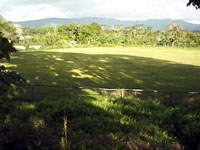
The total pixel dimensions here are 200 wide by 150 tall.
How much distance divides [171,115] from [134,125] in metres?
1.57

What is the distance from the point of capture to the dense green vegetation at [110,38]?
2992 inches

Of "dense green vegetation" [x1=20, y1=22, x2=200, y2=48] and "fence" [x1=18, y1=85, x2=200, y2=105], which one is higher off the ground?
"dense green vegetation" [x1=20, y1=22, x2=200, y2=48]

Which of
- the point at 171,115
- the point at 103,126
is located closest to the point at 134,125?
the point at 103,126

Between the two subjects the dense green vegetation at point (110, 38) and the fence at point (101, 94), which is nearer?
the fence at point (101, 94)

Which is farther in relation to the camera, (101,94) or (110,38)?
(110,38)

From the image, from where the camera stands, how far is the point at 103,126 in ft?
21.1

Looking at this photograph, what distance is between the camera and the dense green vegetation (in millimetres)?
75988

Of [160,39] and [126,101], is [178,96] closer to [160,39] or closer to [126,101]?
[126,101]

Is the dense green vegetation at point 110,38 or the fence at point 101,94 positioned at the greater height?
the dense green vegetation at point 110,38

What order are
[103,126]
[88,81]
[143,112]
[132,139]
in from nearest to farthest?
[132,139], [103,126], [143,112], [88,81]

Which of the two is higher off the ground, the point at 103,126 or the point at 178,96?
the point at 103,126

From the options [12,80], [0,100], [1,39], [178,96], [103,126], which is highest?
[1,39]

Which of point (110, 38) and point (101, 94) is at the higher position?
point (110, 38)

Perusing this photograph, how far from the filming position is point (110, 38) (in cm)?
8838
